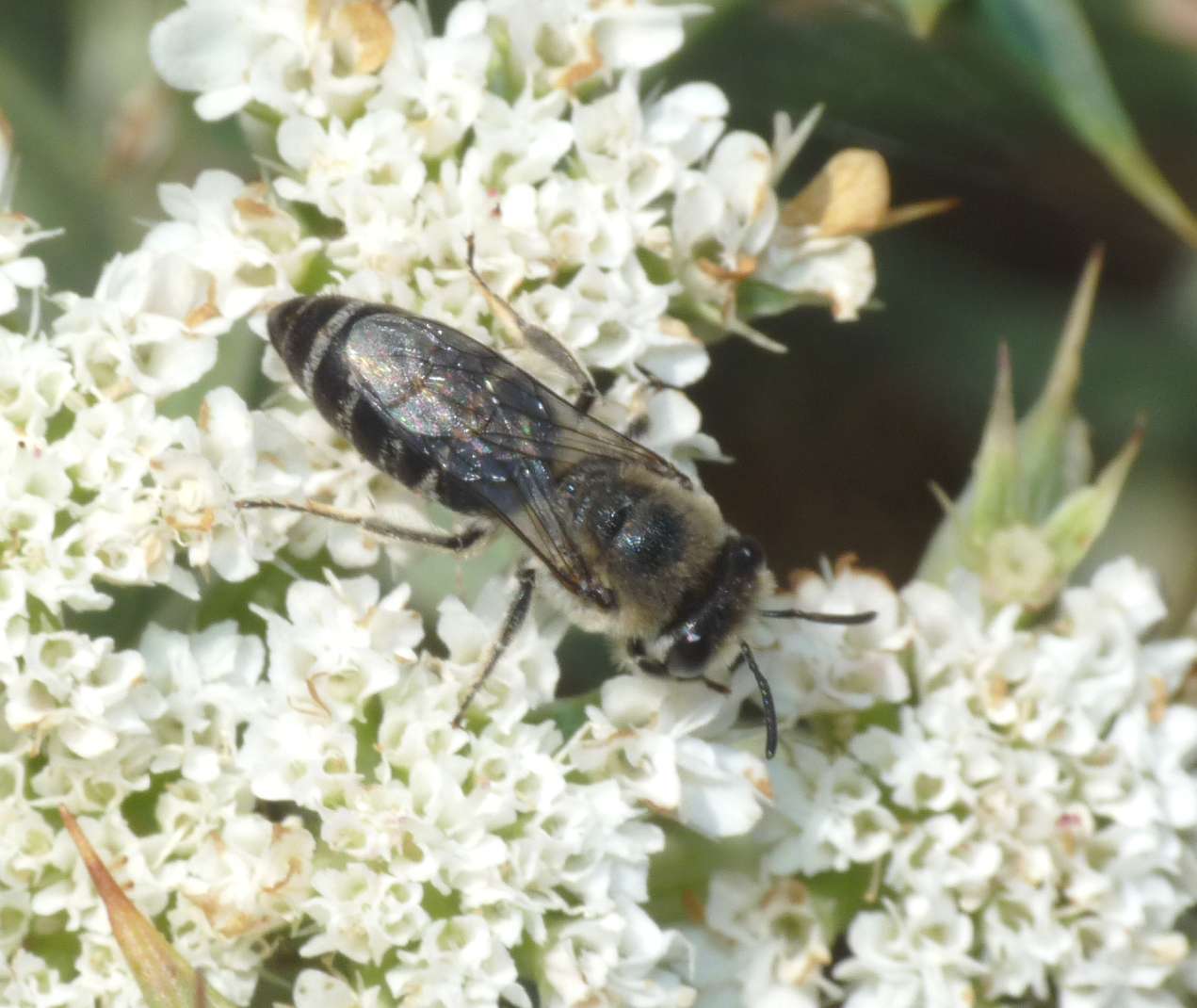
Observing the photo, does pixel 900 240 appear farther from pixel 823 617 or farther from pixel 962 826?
pixel 962 826

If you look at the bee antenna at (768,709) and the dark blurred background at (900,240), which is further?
the dark blurred background at (900,240)

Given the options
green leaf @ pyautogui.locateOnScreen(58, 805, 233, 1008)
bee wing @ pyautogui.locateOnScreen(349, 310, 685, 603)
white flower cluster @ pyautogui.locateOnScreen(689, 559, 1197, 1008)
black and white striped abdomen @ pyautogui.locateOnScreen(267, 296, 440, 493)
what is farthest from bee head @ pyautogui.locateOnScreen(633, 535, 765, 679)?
green leaf @ pyautogui.locateOnScreen(58, 805, 233, 1008)

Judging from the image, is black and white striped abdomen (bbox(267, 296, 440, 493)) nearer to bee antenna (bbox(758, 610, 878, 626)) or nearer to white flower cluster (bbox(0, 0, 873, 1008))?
white flower cluster (bbox(0, 0, 873, 1008))

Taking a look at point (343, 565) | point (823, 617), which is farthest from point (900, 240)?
point (343, 565)

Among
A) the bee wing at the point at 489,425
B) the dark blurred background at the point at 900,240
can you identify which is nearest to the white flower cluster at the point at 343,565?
the bee wing at the point at 489,425

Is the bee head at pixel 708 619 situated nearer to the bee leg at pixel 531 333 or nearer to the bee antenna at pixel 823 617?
the bee antenna at pixel 823 617

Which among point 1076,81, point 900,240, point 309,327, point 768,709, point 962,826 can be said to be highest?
point 1076,81
